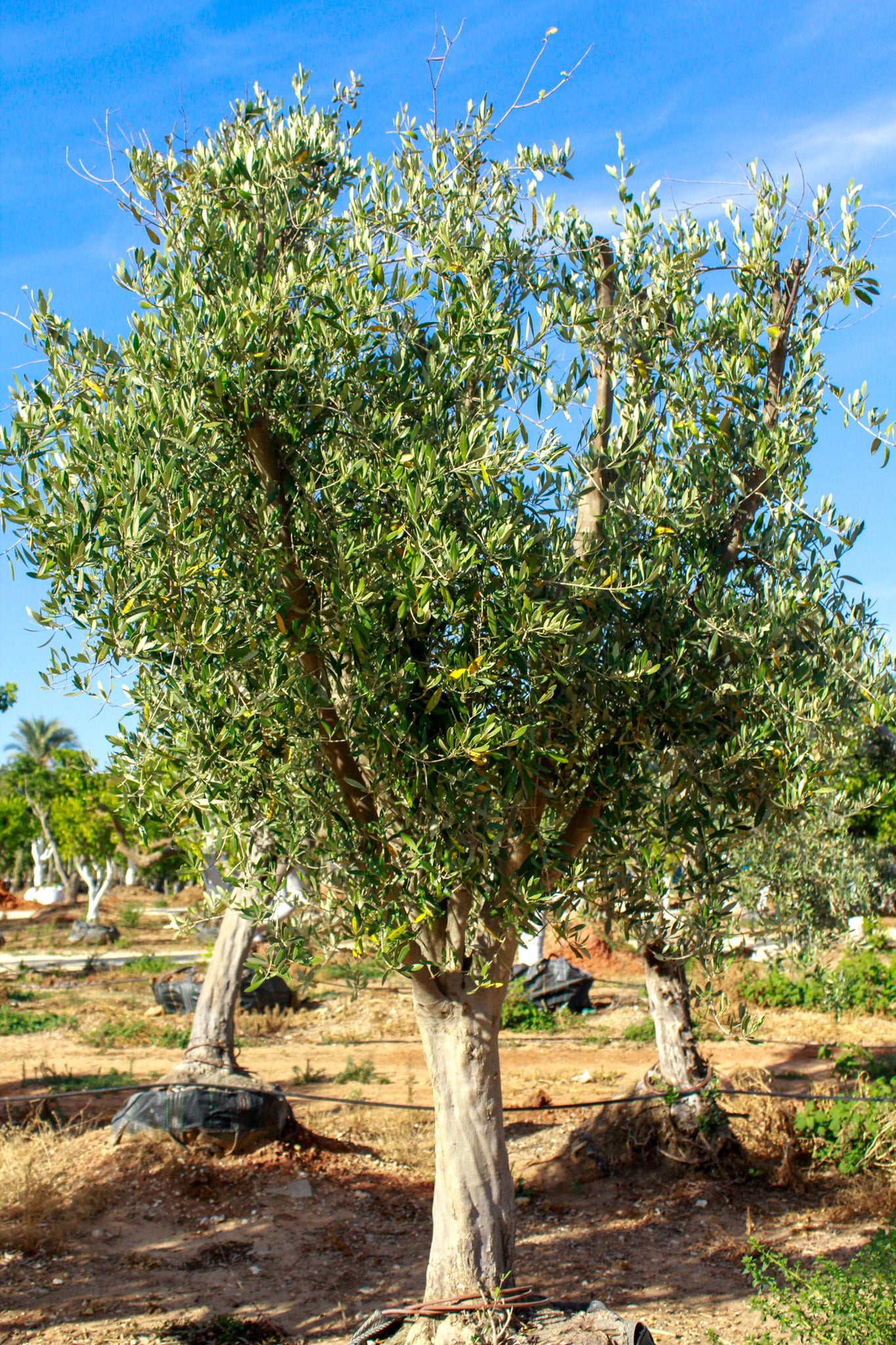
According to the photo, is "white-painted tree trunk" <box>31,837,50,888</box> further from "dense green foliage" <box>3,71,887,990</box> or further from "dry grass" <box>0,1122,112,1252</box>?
"dense green foliage" <box>3,71,887,990</box>

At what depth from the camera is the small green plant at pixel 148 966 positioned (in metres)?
30.0

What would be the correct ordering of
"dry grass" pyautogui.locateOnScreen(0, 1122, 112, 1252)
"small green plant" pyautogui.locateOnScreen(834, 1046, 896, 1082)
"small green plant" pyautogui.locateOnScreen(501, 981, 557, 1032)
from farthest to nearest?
"small green plant" pyautogui.locateOnScreen(501, 981, 557, 1032) < "small green plant" pyautogui.locateOnScreen(834, 1046, 896, 1082) < "dry grass" pyautogui.locateOnScreen(0, 1122, 112, 1252)

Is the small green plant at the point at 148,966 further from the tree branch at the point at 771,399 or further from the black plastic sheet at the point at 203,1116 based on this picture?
the tree branch at the point at 771,399

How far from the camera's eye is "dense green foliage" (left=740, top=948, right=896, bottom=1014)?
2145cm

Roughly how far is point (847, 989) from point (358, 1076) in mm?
11211

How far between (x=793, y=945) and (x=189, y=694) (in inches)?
512

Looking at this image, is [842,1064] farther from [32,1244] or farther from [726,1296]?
[32,1244]

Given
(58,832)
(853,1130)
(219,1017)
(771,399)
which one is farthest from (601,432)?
(58,832)

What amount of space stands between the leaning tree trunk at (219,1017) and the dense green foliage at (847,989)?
1294 centimetres

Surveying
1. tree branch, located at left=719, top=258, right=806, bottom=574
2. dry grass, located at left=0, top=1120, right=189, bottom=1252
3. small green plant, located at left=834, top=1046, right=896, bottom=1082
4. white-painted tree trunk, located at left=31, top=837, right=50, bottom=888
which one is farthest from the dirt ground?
white-painted tree trunk, located at left=31, top=837, right=50, bottom=888

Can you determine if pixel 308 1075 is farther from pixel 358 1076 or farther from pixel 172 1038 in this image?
pixel 172 1038

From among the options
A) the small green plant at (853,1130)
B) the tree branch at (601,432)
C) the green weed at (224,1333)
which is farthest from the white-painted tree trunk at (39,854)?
the tree branch at (601,432)

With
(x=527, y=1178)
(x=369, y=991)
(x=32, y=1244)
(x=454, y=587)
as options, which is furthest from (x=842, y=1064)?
(x=369, y=991)

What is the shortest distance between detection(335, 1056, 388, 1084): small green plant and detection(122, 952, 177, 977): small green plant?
13.9 meters
